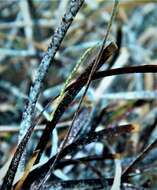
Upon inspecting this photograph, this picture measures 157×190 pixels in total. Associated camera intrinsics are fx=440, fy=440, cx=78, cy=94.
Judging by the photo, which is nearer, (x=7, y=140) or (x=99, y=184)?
(x=99, y=184)

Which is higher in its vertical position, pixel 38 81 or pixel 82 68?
pixel 82 68

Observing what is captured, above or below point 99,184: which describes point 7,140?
above

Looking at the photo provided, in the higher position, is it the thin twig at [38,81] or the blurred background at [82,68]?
the blurred background at [82,68]

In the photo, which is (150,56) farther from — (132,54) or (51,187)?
(51,187)

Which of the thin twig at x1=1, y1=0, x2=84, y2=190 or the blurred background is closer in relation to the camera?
the thin twig at x1=1, y1=0, x2=84, y2=190

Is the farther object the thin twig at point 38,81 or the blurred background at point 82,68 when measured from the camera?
the blurred background at point 82,68

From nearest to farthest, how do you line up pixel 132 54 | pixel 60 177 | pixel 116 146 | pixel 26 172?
pixel 26 172
pixel 60 177
pixel 116 146
pixel 132 54

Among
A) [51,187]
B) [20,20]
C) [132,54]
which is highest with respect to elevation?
[20,20]

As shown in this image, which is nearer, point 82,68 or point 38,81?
point 38,81

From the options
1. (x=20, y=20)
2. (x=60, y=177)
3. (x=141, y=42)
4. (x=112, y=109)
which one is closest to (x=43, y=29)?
(x=20, y=20)

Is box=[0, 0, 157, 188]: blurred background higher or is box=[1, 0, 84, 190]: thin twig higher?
box=[0, 0, 157, 188]: blurred background

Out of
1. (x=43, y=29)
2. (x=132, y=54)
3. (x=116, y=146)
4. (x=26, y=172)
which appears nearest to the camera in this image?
(x=26, y=172)
